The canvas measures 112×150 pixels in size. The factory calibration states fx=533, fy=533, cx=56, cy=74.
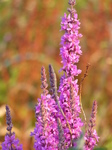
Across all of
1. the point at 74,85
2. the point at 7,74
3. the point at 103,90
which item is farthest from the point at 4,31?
the point at 74,85

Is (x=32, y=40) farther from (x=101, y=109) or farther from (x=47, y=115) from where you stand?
(x=47, y=115)

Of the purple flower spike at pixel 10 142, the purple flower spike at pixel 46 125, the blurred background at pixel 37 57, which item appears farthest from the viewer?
the blurred background at pixel 37 57

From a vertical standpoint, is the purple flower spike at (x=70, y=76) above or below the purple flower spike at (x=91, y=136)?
above

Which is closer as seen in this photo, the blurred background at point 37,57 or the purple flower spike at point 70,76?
the purple flower spike at point 70,76

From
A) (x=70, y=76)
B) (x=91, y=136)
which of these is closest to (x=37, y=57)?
(x=70, y=76)

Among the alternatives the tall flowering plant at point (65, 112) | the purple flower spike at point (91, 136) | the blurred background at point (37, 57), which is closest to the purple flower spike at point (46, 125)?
the tall flowering plant at point (65, 112)

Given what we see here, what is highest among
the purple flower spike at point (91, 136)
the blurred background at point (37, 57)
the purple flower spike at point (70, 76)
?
the blurred background at point (37, 57)

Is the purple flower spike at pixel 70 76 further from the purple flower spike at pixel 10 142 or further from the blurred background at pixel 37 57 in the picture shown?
the blurred background at pixel 37 57

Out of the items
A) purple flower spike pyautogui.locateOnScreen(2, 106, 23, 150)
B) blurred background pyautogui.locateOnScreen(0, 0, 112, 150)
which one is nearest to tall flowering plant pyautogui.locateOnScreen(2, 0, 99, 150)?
purple flower spike pyautogui.locateOnScreen(2, 106, 23, 150)
